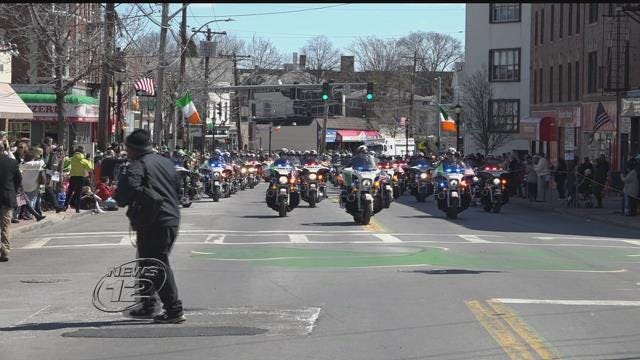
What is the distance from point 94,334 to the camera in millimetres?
9766

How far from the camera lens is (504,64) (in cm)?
6838

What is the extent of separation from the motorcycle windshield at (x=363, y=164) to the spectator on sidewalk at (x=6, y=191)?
32.7ft

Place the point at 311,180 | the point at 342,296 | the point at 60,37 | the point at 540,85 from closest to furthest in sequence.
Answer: the point at 342,296 < the point at 60,37 < the point at 311,180 < the point at 540,85

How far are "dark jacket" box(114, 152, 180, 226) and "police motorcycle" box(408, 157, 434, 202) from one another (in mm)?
27610

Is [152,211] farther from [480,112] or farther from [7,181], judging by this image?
[480,112]

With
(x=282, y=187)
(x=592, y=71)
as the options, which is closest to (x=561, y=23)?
(x=592, y=71)

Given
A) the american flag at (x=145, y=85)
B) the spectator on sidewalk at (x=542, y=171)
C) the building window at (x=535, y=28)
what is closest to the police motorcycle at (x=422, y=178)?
the spectator on sidewalk at (x=542, y=171)

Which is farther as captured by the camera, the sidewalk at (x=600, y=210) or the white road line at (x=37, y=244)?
the sidewalk at (x=600, y=210)

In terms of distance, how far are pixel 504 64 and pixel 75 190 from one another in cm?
4457

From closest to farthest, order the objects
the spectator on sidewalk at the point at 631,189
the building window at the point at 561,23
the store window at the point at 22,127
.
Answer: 1. the spectator on sidewalk at the point at 631,189
2. the store window at the point at 22,127
3. the building window at the point at 561,23

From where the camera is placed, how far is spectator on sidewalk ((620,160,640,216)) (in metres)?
29.9

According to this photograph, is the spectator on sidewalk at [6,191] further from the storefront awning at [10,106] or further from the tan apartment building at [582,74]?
the tan apartment building at [582,74]

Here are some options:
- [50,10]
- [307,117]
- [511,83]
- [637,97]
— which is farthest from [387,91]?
[50,10]

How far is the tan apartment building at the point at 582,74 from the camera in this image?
43.1 m
